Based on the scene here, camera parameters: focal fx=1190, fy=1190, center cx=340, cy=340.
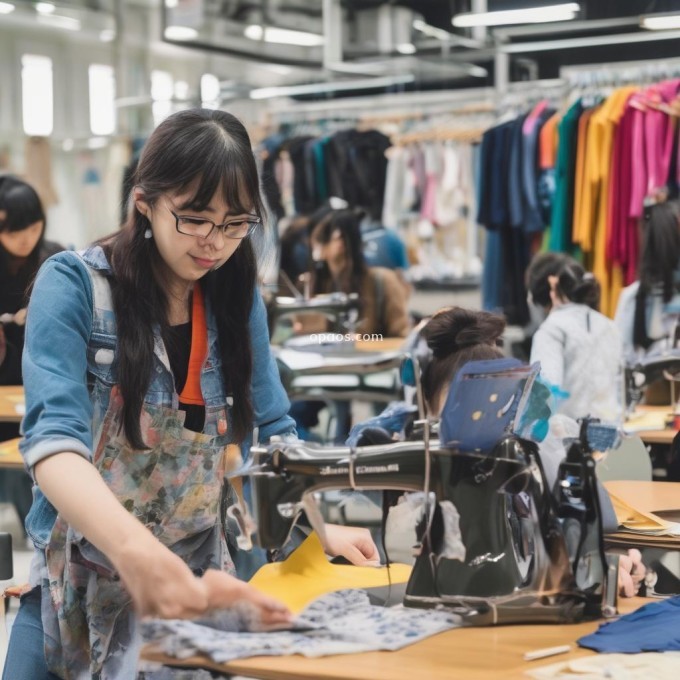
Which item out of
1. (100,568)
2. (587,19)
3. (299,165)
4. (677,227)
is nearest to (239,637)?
(100,568)

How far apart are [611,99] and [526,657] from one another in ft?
17.9

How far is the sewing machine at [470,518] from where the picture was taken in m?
1.72

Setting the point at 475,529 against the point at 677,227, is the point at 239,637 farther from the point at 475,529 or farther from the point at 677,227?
the point at 677,227

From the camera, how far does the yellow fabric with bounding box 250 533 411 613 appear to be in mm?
1795

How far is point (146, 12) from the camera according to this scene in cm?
824

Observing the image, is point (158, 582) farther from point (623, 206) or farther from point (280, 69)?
point (280, 69)

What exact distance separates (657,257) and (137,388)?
13.9 feet

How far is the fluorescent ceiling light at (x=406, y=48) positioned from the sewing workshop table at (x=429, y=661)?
6753 mm

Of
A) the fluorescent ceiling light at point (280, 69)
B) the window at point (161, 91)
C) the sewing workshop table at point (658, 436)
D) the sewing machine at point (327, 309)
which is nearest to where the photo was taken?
the sewing workshop table at point (658, 436)

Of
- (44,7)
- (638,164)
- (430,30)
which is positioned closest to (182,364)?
(638,164)

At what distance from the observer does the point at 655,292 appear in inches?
211

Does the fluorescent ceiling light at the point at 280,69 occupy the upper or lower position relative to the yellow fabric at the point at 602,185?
upper

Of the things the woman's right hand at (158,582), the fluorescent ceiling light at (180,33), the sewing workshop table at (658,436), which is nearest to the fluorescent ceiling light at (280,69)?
the fluorescent ceiling light at (180,33)

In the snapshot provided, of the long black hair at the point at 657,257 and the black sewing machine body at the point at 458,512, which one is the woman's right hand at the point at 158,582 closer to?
the black sewing machine body at the point at 458,512
